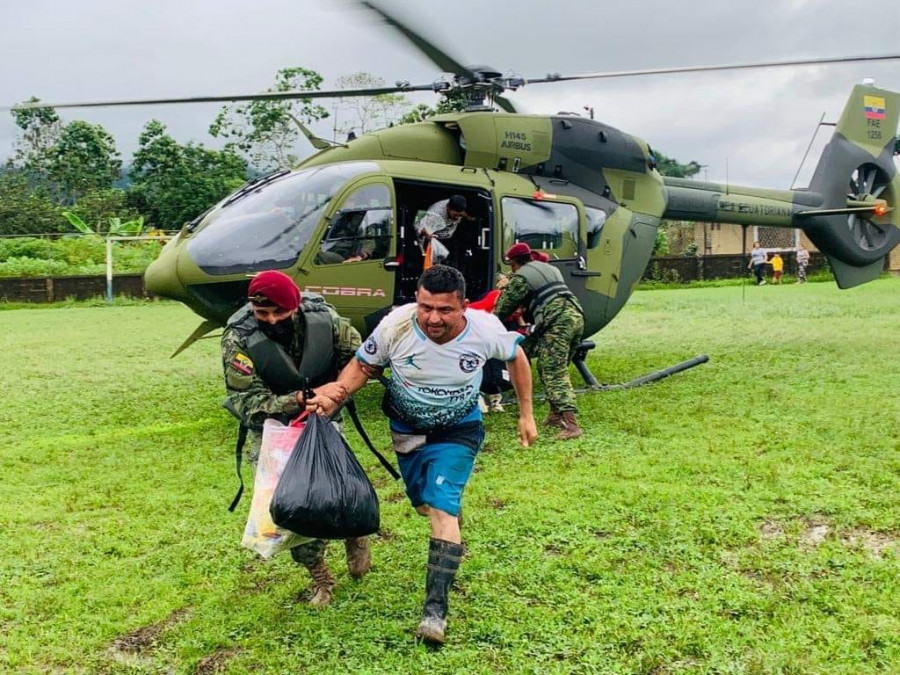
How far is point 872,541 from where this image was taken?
4.42 meters

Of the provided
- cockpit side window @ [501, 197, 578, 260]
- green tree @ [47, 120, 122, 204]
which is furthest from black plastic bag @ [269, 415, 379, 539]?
green tree @ [47, 120, 122, 204]

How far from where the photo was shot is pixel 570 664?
328 centimetres

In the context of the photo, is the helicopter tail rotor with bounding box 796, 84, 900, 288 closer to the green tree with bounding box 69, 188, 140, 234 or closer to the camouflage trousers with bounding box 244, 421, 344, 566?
the camouflage trousers with bounding box 244, 421, 344, 566

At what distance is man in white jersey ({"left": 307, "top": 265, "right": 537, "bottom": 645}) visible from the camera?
358 cm

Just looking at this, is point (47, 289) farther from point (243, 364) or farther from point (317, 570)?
point (317, 570)

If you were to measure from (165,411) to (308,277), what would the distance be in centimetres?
252

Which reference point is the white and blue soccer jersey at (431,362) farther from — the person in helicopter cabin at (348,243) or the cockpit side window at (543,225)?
the cockpit side window at (543,225)

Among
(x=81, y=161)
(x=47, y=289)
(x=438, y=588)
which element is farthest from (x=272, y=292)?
(x=81, y=161)

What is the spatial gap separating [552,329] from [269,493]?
13.5 ft

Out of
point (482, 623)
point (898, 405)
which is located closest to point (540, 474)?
point (482, 623)

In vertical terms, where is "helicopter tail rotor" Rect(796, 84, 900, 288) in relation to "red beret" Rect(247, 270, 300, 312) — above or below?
above

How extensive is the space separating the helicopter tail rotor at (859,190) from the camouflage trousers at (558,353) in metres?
5.76

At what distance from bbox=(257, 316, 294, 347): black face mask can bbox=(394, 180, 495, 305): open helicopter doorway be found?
4.12 metres

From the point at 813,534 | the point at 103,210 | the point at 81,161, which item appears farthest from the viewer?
the point at 81,161
